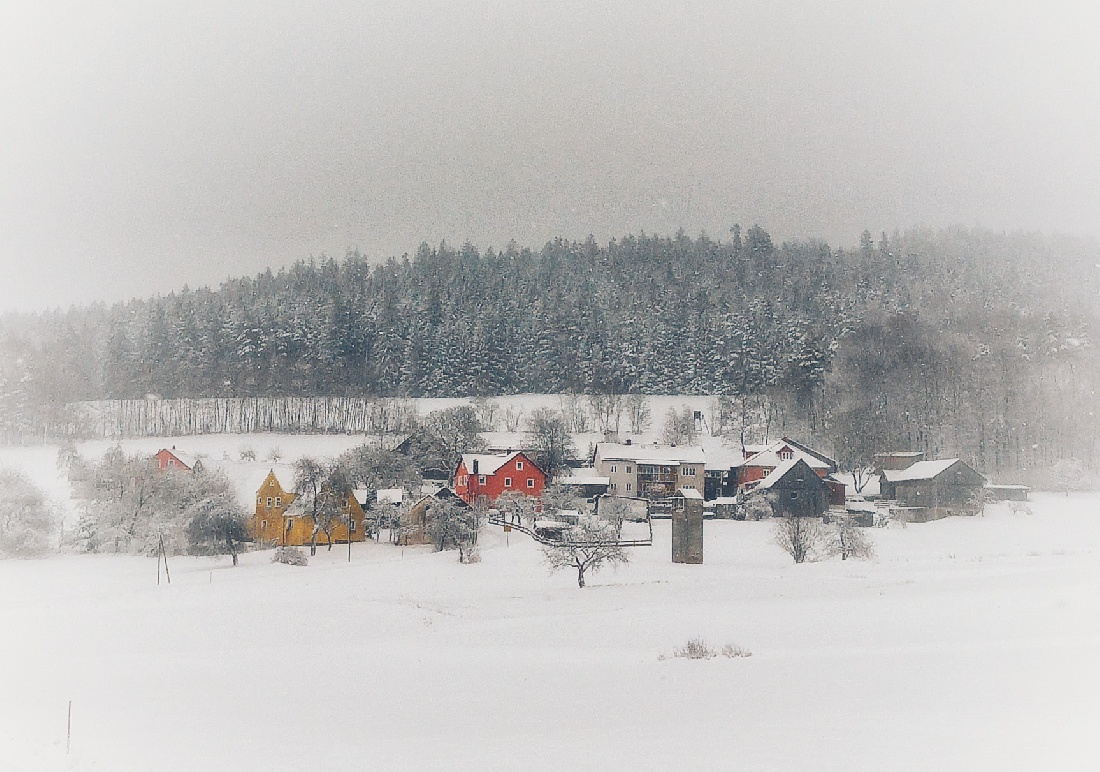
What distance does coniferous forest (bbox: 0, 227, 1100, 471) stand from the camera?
6.71 metres

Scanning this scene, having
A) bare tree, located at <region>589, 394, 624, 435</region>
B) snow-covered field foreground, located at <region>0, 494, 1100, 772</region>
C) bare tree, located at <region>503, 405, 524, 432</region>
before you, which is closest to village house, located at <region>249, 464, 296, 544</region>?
snow-covered field foreground, located at <region>0, 494, 1100, 772</region>

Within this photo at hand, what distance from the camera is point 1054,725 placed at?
16.2ft

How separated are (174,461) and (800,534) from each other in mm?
5863

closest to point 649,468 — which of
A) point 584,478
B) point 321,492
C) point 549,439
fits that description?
point 584,478

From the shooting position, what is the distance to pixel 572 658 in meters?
5.43

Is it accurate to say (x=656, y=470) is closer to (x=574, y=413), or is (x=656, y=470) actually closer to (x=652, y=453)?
(x=652, y=453)

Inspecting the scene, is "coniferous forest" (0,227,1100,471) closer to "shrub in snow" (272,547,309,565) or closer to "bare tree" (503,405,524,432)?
"bare tree" (503,405,524,432)

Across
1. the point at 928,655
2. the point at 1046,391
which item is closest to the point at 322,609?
the point at 928,655

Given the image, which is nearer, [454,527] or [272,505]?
[454,527]

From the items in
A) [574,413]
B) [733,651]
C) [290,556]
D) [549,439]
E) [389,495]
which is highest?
[574,413]

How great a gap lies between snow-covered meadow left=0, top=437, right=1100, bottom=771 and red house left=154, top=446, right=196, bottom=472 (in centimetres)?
21

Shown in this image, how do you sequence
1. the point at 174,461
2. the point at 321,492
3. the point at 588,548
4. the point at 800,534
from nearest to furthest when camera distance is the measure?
the point at 588,548
the point at 800,534
the point at 321,492
the point at 174,461

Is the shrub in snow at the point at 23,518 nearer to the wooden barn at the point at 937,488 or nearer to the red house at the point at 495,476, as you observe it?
the red house at the point at 495,476

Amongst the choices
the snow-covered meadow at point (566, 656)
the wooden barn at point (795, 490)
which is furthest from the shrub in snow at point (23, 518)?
the wooden barn at point (795, 490)
